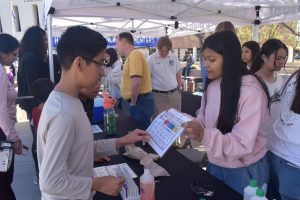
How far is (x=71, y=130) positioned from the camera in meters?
0.99

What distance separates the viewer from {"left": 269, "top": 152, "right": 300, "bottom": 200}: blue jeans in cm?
150

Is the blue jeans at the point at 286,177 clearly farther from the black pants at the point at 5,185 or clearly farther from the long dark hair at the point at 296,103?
the black pants at the point at 5,185

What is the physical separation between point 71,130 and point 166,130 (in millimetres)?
594

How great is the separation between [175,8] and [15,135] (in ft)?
10.8

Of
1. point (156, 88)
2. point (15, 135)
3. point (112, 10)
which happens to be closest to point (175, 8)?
point (112, 10)

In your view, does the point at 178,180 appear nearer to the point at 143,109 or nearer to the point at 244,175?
the point at 244,175

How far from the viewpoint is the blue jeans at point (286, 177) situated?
150 cm

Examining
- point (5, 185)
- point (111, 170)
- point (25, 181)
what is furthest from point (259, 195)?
point (25, 181)

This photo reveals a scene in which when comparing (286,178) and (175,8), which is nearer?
(286,178)

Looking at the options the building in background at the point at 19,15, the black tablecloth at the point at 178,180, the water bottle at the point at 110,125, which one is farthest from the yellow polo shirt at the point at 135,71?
the black tablecloth at the point at 178,180

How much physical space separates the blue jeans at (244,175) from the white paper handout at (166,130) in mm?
405

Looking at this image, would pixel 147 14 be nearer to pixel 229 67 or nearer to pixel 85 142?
pixel 229 67

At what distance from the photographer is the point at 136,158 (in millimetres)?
1827

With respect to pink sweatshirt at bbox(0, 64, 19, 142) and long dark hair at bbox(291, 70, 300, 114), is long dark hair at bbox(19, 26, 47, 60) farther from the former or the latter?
long dark hair at bbox(291, 70, 300, 114)
